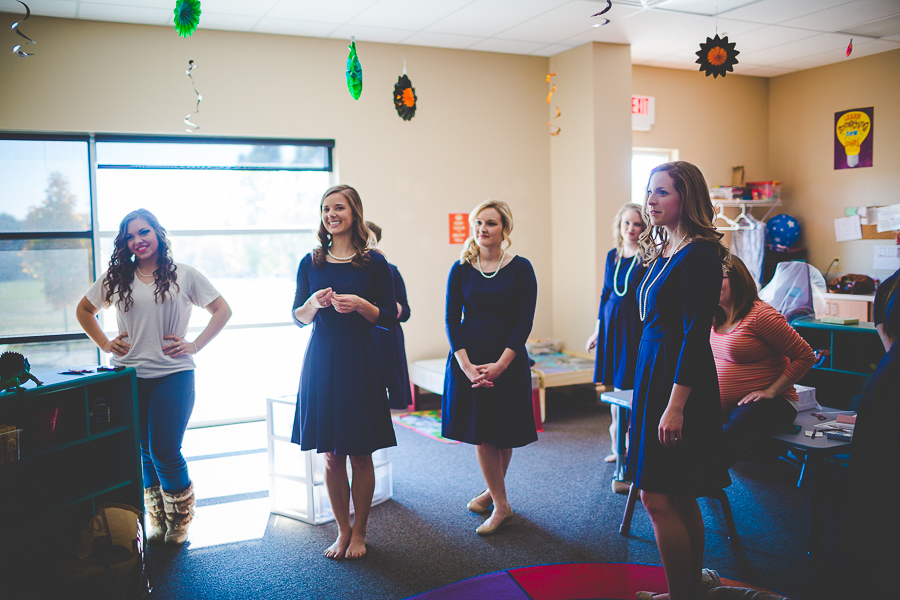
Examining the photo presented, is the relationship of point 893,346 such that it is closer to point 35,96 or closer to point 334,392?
point 334,392

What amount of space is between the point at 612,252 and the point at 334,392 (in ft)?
6.24

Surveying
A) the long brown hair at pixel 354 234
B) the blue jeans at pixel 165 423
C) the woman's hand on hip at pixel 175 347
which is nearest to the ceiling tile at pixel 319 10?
the long brown hair at pixel 354 234

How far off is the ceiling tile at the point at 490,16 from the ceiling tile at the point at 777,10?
1.52 metres

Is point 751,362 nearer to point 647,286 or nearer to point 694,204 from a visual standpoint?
point 647,286

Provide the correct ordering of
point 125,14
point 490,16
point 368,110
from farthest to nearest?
point 368,110 → point 490,16 → point 125,14

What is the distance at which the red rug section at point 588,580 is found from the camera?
8.13ft

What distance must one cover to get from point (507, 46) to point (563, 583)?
14.9ft

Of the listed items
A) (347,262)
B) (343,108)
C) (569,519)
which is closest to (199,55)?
(343,108)

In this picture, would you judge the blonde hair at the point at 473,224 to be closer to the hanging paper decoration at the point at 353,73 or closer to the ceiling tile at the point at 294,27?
the hanging paper decoration at the point at 353,73

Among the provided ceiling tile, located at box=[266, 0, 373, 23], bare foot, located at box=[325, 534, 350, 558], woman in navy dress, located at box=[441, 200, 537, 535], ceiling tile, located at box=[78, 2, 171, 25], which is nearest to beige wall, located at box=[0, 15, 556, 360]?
ceiling tile, located at box=[78, 2, 171, 25]

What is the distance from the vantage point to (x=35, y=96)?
4.43 metres

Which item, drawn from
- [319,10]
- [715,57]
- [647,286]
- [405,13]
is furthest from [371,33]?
[647,286]

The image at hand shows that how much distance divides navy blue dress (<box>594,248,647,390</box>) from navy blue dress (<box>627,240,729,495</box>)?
1401 millimetres

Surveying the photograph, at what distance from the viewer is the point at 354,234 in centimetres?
274
